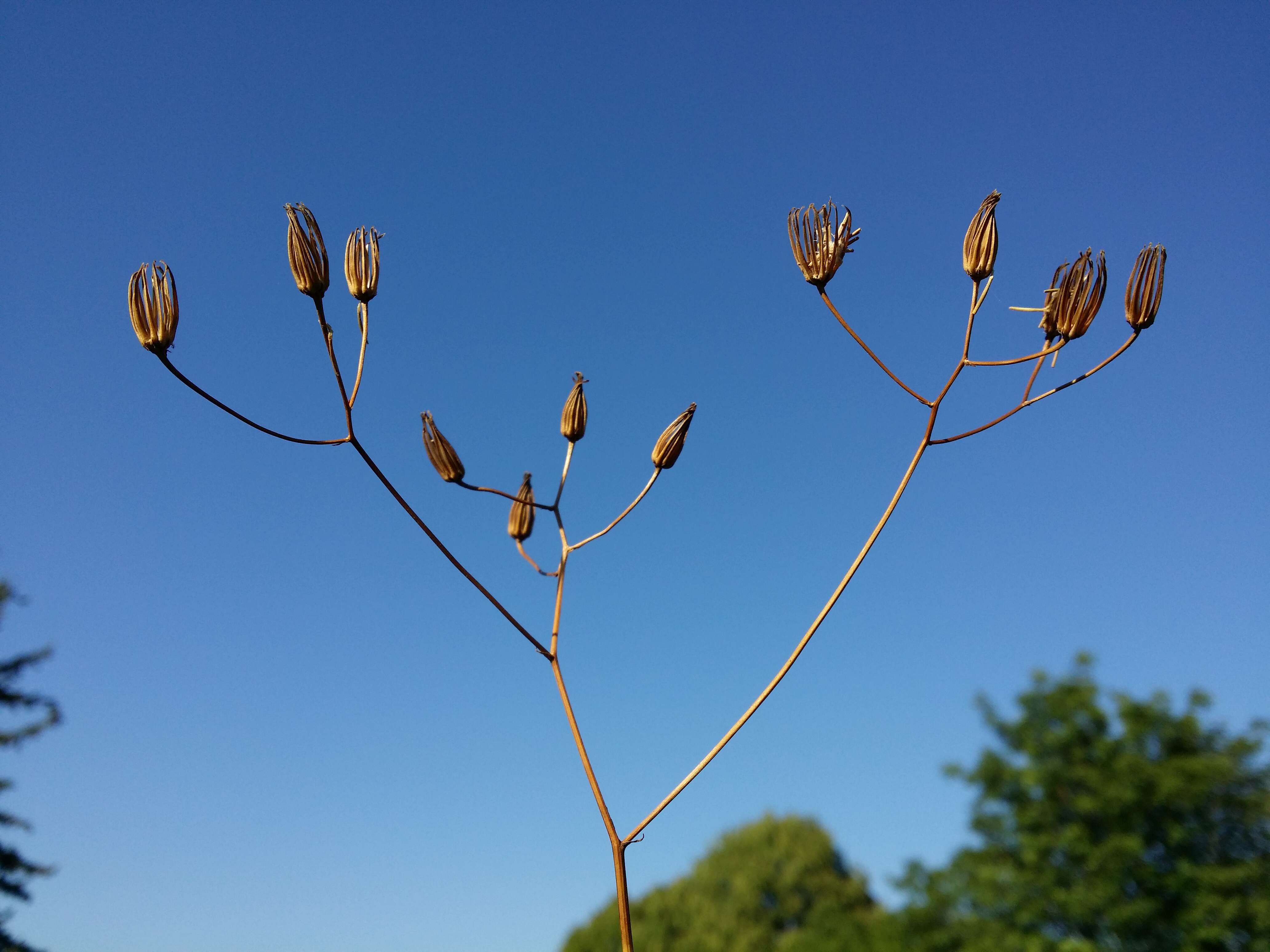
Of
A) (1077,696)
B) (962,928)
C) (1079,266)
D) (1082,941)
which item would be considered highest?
(1077,696)

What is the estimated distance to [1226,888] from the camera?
1500cm

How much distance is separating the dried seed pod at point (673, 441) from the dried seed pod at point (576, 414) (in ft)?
0.48

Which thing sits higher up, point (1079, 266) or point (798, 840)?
point (798, 840)

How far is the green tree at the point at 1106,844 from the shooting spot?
1523cm

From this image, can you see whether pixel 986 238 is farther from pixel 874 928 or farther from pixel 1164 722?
pixel 874 928

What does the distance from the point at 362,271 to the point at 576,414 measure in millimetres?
369

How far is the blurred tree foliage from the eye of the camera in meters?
15.3

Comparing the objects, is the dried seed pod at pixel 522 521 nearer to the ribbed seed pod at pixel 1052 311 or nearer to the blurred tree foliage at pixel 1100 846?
the ribbed seed pod at pixel 1052 311

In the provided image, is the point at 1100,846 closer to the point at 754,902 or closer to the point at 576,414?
the point at 754,902

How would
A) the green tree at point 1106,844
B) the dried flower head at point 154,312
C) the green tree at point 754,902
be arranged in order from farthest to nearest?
the green tree at point 754,902, the green tree at point 1106,844, the dried flower head at point 154,312

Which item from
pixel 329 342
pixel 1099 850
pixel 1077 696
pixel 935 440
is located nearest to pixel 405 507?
pixel 329 342

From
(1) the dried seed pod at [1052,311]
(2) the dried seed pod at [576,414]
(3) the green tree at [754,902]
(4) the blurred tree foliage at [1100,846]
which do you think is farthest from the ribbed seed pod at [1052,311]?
(3) the green tree at [754,902]

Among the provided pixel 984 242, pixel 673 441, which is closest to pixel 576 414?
pixel 673 441

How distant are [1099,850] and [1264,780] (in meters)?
3.46
